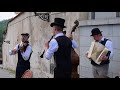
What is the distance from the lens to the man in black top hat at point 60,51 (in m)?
4.60

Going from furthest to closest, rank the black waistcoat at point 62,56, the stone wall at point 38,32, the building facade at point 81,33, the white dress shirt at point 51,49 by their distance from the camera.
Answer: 1. the stone wall at point 38,32
2. the building facade at point 81,33
3. the black waistcoat at point 62,56
4. the white dress shirt at point 51,49

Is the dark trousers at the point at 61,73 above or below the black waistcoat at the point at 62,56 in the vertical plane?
below

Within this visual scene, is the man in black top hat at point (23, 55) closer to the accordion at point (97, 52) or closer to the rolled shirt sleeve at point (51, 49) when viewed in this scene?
the accordion at point (97, 52)

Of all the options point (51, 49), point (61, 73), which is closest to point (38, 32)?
point (61, 73)

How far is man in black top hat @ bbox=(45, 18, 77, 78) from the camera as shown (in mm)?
4598

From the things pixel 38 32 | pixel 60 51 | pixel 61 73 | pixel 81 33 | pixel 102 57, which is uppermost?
pixel 38 32

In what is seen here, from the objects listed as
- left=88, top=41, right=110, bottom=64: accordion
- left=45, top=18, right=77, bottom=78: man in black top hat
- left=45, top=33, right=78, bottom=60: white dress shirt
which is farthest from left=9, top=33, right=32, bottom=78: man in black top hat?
left=45, top=33, right=78, bottom=60: white dress shirt

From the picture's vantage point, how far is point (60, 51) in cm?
466

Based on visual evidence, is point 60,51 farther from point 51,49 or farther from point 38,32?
point 38,32

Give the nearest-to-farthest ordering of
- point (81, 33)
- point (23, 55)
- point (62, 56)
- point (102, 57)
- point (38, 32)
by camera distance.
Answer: point (62, 56), point (102, 57), point (23, 55), point (81, 33), point (38, 32)

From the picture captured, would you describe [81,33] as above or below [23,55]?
above

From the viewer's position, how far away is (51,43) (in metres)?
4.61

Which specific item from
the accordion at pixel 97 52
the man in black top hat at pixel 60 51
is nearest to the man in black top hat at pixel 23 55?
the accordion at pixel 97 52
